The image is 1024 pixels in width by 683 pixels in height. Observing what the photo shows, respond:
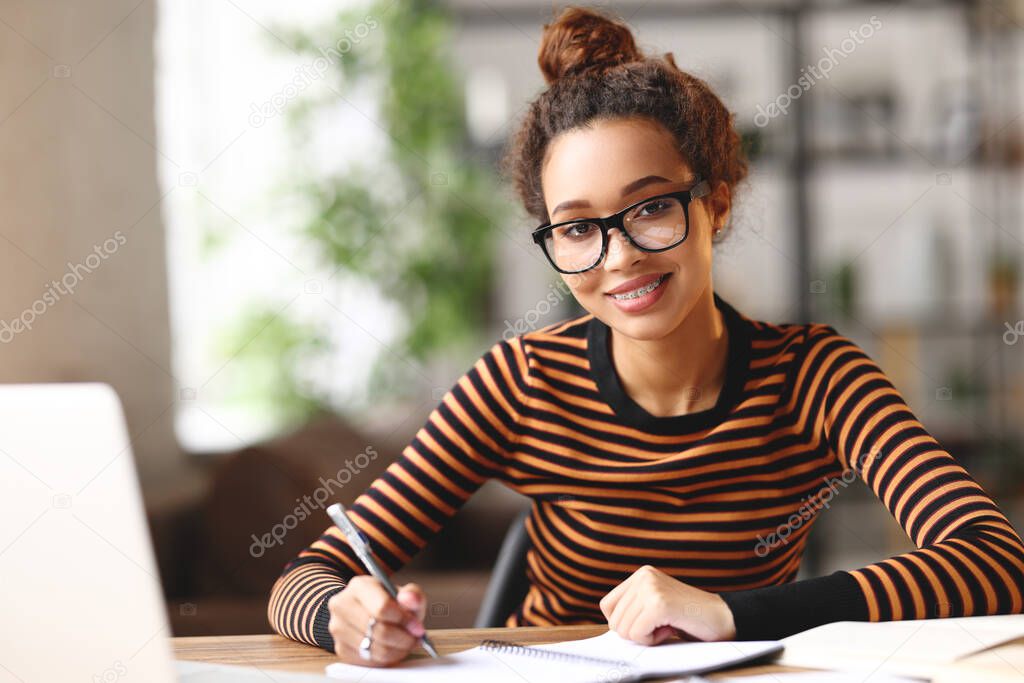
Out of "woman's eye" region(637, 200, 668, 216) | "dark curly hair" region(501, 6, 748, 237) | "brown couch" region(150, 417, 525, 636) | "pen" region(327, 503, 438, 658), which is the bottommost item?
"brown couch" region(150, 417, 525, 636)

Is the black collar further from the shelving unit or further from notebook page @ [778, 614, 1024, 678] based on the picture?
the shelving unit

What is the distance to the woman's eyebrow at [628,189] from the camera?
3.66 ft

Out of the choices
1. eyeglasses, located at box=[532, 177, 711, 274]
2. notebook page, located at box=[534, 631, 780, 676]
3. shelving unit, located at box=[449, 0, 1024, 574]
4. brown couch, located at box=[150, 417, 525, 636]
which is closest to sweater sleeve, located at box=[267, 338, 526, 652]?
eyeglasses, located at box=[532, 177, 711, 274]

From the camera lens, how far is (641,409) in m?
1.25

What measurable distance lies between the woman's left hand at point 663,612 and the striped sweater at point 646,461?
13.2 inches

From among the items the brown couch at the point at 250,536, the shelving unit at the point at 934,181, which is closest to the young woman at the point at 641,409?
the brown couch at the point at 250,536

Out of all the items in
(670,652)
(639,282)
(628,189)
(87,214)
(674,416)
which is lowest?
(670,652)

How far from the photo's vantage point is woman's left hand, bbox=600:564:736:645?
33.5 inches

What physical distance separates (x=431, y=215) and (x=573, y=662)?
2.88 m

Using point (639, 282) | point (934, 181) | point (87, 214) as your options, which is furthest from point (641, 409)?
point (934, 181)

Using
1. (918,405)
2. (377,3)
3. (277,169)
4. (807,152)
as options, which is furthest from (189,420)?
(918,405)

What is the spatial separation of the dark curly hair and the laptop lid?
0.76 metres

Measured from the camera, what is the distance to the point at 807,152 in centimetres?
372

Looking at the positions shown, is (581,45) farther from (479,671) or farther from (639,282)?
(479,671)
